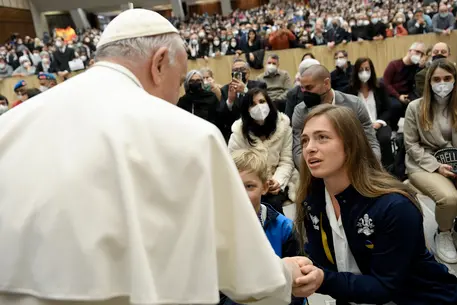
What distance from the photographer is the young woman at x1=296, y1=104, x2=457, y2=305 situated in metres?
1.76

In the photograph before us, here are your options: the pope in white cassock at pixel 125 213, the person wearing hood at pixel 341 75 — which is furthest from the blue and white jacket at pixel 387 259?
the person wearing hood at pixel 341 75

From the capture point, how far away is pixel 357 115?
3.92 meters

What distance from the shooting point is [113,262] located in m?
1.08

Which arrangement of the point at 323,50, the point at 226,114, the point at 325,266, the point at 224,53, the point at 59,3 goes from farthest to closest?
the point at 59,3
the point at 224,53
the point at 323,50
the point at 226,114
the point at 325,266

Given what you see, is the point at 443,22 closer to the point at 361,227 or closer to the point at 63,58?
the point at 361,227

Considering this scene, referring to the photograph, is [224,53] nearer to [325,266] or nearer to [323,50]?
[323,50]

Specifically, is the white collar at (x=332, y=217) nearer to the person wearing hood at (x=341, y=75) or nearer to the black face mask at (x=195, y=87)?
the black face mask at (x=195, y=87)

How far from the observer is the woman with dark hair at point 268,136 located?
4141mm

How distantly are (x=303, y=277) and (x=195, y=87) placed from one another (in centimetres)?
413

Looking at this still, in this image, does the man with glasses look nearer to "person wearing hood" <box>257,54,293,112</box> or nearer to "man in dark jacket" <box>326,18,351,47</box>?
"person wearing hood" <box>257,54,293,112</box>

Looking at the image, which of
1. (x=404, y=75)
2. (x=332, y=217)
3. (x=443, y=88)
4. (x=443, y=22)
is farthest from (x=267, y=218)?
(x=443, y=22)

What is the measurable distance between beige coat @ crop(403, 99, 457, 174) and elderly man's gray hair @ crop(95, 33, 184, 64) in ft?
9.79

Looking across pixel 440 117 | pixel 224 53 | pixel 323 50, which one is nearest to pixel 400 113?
pixel 440 117

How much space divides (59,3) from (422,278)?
28545 millimetres
